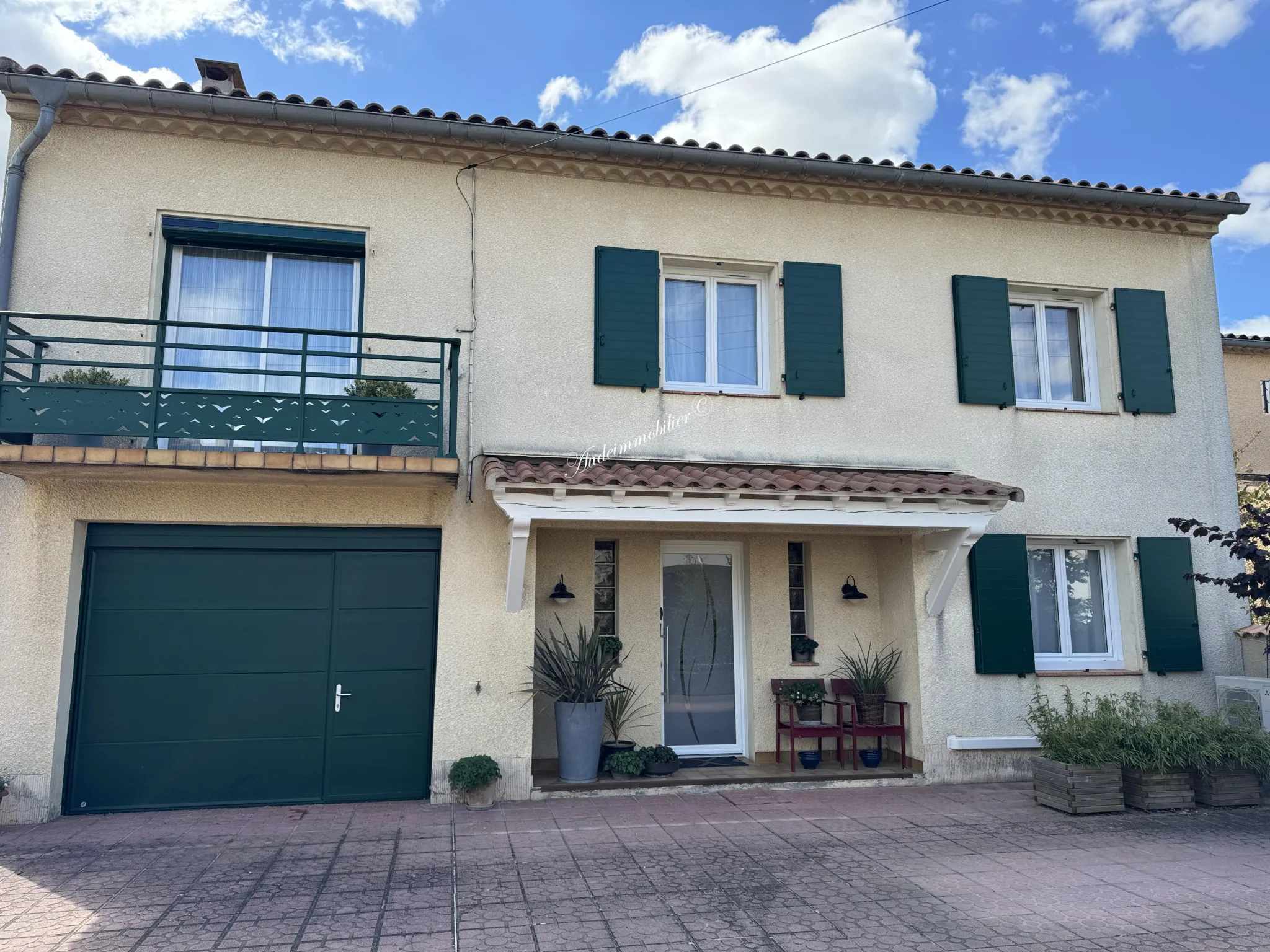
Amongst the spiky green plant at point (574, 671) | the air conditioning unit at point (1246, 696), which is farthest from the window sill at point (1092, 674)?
the spiky green plant at point (574, 671)

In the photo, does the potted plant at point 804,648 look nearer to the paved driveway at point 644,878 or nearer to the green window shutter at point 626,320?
the paved driveway at point 644,878

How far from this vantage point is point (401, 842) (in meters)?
6.51

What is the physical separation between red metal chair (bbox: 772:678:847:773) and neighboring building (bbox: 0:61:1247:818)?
0.63 feet

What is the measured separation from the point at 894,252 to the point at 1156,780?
5.82 meters

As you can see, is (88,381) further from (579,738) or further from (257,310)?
(579,738)

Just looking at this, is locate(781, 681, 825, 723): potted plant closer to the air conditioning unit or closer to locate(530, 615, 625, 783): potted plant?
locate(530, 615, 625, 783): potted plant

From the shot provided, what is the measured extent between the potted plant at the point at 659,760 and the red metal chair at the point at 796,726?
1.24 metres

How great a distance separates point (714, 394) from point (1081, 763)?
15.8ft

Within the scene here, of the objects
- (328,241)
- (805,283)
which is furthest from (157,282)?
(805,283)

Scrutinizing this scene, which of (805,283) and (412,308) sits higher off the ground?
(805,283)

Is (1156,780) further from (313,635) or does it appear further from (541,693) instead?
(313,635)

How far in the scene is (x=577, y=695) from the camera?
8188 mm

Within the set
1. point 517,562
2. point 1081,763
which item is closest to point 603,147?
point 517,562

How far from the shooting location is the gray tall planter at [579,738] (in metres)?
8.11
